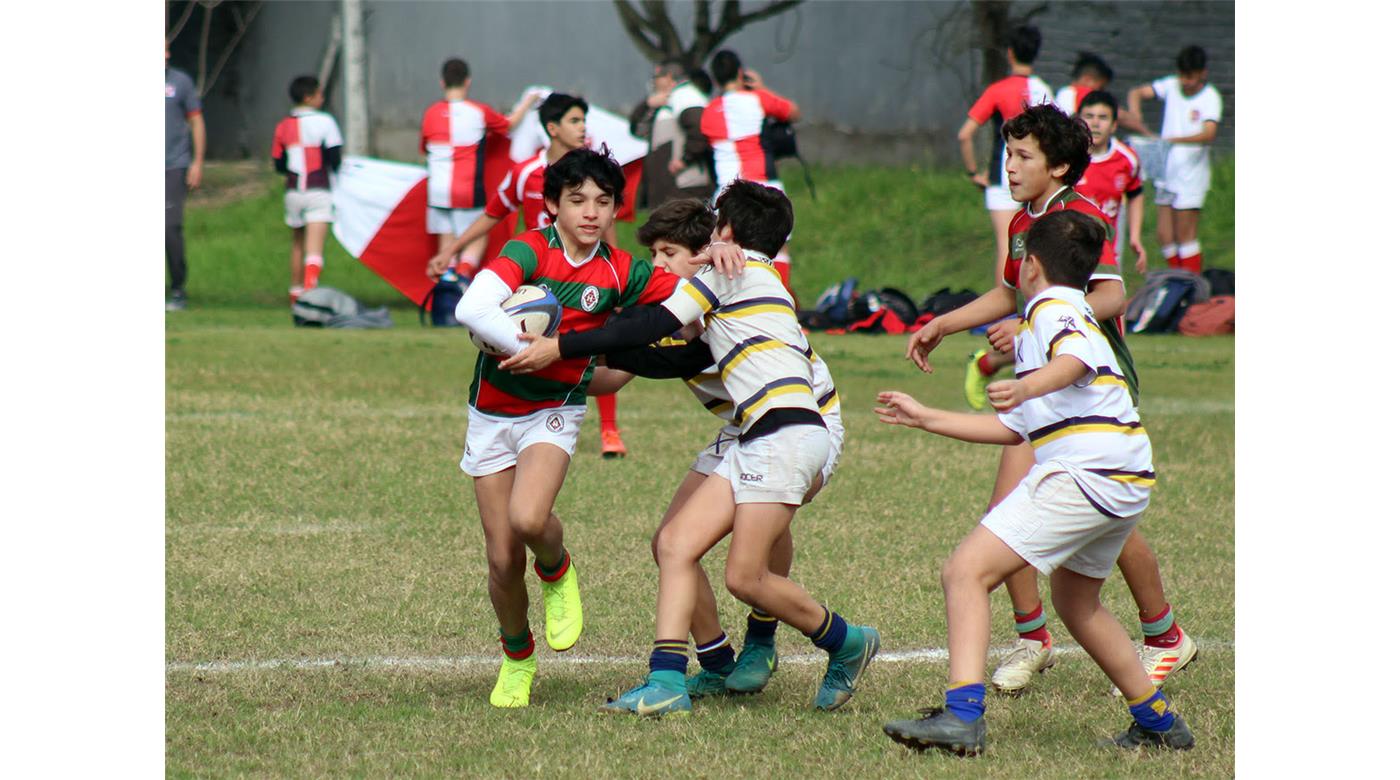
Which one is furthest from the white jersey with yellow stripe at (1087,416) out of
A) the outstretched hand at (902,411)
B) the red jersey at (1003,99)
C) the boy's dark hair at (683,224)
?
the red jersey at (1003,99)

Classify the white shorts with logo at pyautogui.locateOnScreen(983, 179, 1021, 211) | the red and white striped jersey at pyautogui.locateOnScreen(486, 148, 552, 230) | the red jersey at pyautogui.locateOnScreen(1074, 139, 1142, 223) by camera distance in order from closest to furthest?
the red and white striped jersey at pyautogui.locateOnScreen(486, 148, 552, 230)
the red jersey at pyautogui.locateOnScreen(1074, 139, 1142, 223)
the white shorts with logo at pyautogui.locateOnScreen(983, 179, 1021, 211)

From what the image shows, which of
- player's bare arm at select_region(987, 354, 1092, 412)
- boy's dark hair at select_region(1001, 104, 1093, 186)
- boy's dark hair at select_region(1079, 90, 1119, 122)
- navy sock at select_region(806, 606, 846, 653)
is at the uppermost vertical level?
boy's dark hair at select_region(1079, 90, 1119, 122)

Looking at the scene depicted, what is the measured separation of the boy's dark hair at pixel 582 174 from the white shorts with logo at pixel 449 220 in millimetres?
10021

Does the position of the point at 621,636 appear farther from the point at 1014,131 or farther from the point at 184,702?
the point at 1014,131

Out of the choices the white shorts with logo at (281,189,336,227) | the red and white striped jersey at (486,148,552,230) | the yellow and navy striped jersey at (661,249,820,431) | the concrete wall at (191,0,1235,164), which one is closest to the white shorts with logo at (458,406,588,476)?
the yellow and navy striped jersey at (661,249,820,431)

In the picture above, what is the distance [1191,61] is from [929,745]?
12032 mm

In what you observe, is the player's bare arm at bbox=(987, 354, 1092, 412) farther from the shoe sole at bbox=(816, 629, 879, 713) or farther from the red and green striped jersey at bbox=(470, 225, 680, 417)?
the red and green striped jersey at bbox=(470, 225, 680, 417)

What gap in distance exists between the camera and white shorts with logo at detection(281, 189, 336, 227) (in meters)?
15.3

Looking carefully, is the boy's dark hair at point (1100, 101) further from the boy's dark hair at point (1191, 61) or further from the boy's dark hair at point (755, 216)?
the boy's dark hair at point (1191, 61)

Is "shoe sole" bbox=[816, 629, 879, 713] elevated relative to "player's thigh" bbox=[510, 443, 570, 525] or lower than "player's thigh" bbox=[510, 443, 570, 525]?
lower

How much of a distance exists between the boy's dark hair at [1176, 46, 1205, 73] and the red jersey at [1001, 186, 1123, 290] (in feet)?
34.8

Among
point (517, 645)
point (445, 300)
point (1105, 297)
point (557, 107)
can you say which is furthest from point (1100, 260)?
point (445, 300)

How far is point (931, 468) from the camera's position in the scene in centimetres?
865

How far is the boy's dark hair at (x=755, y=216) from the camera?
484 centimetres
